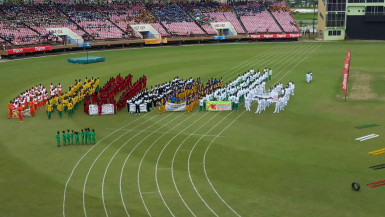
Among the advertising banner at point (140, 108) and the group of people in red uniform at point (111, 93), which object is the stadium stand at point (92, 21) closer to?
the group of people in red uniform at point (111, 93)

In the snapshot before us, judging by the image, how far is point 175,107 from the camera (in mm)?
30828

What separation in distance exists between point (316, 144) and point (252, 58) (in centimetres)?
3345

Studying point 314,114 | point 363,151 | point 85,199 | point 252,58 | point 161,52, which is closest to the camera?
point 85,199

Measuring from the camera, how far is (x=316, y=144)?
23219 mm

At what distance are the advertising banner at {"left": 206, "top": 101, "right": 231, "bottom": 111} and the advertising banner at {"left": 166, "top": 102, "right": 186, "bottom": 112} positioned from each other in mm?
1651

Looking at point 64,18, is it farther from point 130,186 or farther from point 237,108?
point 130,186

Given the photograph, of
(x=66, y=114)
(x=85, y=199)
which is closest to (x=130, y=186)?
(x=85, y=199)

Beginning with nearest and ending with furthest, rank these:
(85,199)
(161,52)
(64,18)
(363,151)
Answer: (85,199) → (363,151) → (161,52) → (64,18)

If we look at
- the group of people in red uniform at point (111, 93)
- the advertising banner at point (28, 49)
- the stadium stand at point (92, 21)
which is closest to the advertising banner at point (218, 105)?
the group of people in red uniform at point (111, 93)

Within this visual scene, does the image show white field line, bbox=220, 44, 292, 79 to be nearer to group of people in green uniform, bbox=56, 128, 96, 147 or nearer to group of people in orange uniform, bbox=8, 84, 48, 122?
group of people in orange uniform, bbox=8, 84, 48, 122

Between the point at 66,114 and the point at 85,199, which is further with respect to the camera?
the point at 66,114

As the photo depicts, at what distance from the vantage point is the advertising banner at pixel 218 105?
30.8 m

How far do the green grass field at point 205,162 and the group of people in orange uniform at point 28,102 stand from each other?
2.54 ft

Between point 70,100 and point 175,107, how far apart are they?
277 inches
